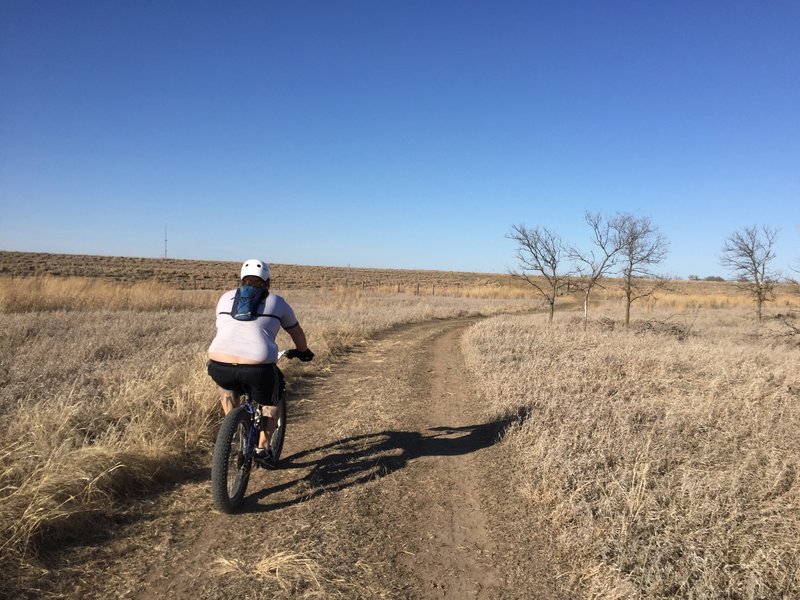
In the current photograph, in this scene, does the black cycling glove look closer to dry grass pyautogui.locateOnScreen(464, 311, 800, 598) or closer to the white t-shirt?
the white t-shirt

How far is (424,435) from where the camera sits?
6137 millimetres

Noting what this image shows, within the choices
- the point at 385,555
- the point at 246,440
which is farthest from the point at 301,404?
the point at 385,555

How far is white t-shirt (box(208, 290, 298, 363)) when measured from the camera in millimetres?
4039

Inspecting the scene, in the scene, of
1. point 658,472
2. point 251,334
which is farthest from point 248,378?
point 658,472

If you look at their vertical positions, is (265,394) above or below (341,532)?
above

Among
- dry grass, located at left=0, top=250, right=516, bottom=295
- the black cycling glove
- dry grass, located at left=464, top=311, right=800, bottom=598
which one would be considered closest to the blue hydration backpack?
the black cycling glove

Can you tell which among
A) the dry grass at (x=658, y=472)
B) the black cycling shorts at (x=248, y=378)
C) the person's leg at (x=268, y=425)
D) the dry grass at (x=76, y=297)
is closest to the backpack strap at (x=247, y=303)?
the black cycling shorts at (x=248, y=378)

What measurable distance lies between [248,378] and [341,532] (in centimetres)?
144

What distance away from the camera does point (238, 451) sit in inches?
168

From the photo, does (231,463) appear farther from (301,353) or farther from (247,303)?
(247,303)

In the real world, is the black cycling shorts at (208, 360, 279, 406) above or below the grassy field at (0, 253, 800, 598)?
above

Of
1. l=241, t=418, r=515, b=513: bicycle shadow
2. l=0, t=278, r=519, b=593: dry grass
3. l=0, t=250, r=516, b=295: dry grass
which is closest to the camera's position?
l=0, t=278, r=519, b=593: dry grass

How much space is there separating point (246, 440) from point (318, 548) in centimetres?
121

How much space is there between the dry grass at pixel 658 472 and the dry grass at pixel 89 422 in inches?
138
